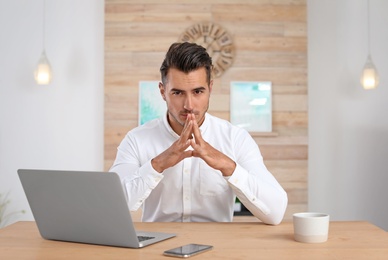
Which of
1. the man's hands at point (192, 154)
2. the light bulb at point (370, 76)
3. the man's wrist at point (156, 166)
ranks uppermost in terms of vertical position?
the light bulb at point (370, 76)

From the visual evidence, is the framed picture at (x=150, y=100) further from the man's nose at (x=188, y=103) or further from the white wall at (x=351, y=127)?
the man's nose at (x=188, y=103)

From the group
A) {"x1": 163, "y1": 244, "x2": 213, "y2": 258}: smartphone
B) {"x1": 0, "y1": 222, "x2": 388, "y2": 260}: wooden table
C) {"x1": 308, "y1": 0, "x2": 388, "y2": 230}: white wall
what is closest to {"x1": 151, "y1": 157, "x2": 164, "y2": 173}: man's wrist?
→ {"x1": 0, "y1": 222, "x2": 388, "y2": 260}: wooden table

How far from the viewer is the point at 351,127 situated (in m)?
4.75

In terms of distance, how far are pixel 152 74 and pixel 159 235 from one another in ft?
10.4

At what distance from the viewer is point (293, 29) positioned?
4.66m

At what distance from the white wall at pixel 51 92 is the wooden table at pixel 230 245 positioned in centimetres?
288

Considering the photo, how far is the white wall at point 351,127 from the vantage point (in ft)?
15.5

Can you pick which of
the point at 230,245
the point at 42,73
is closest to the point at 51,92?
the point at 42,73

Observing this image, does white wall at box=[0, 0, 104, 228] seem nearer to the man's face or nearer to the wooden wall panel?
the wooden wall panel

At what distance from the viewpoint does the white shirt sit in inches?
82.8

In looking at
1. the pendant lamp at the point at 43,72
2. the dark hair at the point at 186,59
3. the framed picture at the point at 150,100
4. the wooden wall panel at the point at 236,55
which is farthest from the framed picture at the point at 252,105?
the dark hair at the point at 186,59

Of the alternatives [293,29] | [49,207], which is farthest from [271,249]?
[293,29]

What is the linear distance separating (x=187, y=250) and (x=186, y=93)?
91 cm

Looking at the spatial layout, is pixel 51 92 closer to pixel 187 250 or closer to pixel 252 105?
pixel 252 105
